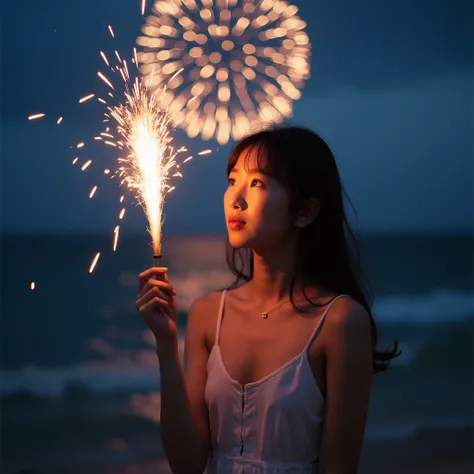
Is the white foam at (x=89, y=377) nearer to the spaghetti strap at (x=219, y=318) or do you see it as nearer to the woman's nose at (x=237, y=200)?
the spaghetti strap at (x=219, y=318)

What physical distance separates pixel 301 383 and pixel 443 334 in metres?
11.2

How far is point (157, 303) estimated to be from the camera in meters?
2.07

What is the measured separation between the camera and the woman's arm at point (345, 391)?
2021 mm

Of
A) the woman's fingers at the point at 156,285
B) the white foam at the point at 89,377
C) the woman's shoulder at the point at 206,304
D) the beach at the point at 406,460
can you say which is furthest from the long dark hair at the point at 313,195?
the white foam at the point at 89,377

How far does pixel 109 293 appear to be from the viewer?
1833 cm

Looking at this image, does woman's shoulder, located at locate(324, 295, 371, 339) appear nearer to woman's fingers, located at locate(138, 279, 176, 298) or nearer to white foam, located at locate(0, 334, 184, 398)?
woman's fingers, located at locate(138, 279, 176, 298)

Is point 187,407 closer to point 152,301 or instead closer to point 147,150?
point 152,301

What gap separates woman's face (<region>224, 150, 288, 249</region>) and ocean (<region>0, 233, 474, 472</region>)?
66 cm

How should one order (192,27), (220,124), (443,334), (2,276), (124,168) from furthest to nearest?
(2,276)
(443,334)
(192,27)
(220,124)
(124,168)

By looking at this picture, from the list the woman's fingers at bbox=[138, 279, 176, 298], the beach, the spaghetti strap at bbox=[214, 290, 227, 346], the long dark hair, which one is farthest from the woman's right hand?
the beach

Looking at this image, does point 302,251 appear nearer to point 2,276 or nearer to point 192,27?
point 192,27

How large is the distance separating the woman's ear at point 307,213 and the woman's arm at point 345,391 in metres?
0.29

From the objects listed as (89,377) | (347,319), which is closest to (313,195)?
(347,319)

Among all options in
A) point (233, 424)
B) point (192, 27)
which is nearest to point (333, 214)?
point (233, 424)
